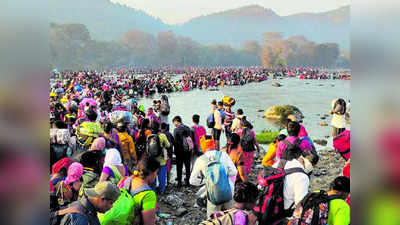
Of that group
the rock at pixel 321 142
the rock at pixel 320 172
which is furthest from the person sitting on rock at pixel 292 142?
the rock at pixel 321 142

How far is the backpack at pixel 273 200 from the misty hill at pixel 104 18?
67467 mm

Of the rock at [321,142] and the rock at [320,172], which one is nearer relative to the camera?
the rock at [320,172]

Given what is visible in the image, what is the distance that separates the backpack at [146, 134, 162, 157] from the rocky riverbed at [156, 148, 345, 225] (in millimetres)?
830

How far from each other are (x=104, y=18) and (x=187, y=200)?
85.2m

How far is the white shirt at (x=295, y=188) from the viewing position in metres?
2.65

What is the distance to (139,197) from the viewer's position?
245 centimetres

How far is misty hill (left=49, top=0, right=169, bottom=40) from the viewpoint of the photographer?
7175 centimetres

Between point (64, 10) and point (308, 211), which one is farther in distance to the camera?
point (64, 10)

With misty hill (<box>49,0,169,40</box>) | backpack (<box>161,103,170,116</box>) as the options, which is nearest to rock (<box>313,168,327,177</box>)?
backpack (<box>161,103,170,116</box>)

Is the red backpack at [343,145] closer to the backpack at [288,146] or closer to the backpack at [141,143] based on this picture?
the backpack at [288,146]

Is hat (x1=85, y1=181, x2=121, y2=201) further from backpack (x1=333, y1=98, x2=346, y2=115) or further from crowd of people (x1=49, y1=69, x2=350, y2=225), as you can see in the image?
backpack (x1=333, y1=98, x2=346, y2=115)
